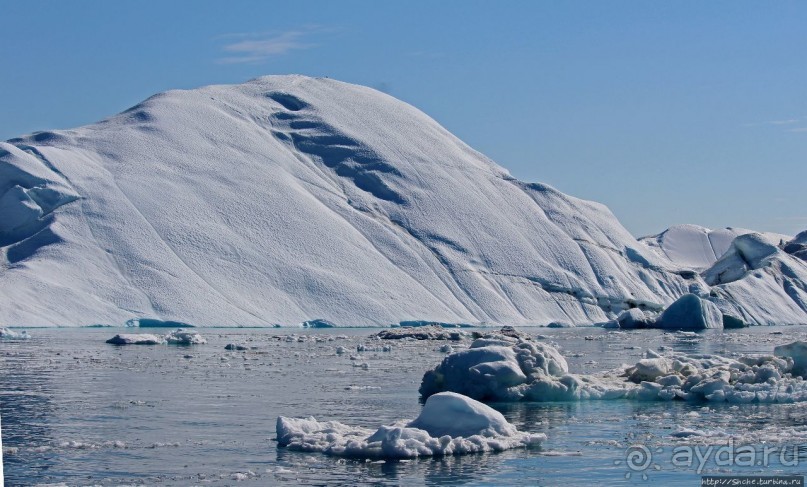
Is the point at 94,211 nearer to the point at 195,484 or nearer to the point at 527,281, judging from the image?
the point at 527,281

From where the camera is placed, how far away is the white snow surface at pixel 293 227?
219 feet

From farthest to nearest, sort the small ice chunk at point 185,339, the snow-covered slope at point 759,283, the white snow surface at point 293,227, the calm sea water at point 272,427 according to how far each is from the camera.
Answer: the snow-covered slope at point 759,283, the white snow surface at point 293,227, the small ice chunk at point 185,339, the calm sea water at point 272,427

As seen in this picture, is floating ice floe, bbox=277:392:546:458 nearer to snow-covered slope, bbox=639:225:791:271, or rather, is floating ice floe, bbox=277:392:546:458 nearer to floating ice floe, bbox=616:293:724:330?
floating ice floe, bbox=616:293:724:330

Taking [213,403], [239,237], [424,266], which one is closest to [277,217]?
[239,237]

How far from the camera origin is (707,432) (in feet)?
54.2

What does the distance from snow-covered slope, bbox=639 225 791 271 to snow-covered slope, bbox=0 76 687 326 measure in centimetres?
7722

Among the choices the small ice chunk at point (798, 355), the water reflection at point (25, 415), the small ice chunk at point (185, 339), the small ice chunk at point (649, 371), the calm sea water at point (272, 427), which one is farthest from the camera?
the small ice chunk at point (185, 339)

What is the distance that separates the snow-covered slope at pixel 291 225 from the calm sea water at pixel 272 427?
113 ft

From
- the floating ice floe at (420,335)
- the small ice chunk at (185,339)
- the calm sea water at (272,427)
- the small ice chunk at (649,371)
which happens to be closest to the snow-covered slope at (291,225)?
the small ice chunk at (185,339)

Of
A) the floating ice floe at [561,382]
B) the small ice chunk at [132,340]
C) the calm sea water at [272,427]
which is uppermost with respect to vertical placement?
the small ice chunk at [132,340]

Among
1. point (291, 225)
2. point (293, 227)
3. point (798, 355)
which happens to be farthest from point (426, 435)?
point (291, 225)

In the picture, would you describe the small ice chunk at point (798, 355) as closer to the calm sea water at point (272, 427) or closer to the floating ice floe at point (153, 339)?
the calm sea water at point (272, 427)

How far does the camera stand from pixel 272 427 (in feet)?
57.0

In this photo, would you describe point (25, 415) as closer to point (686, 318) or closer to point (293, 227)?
point (686, 318)
